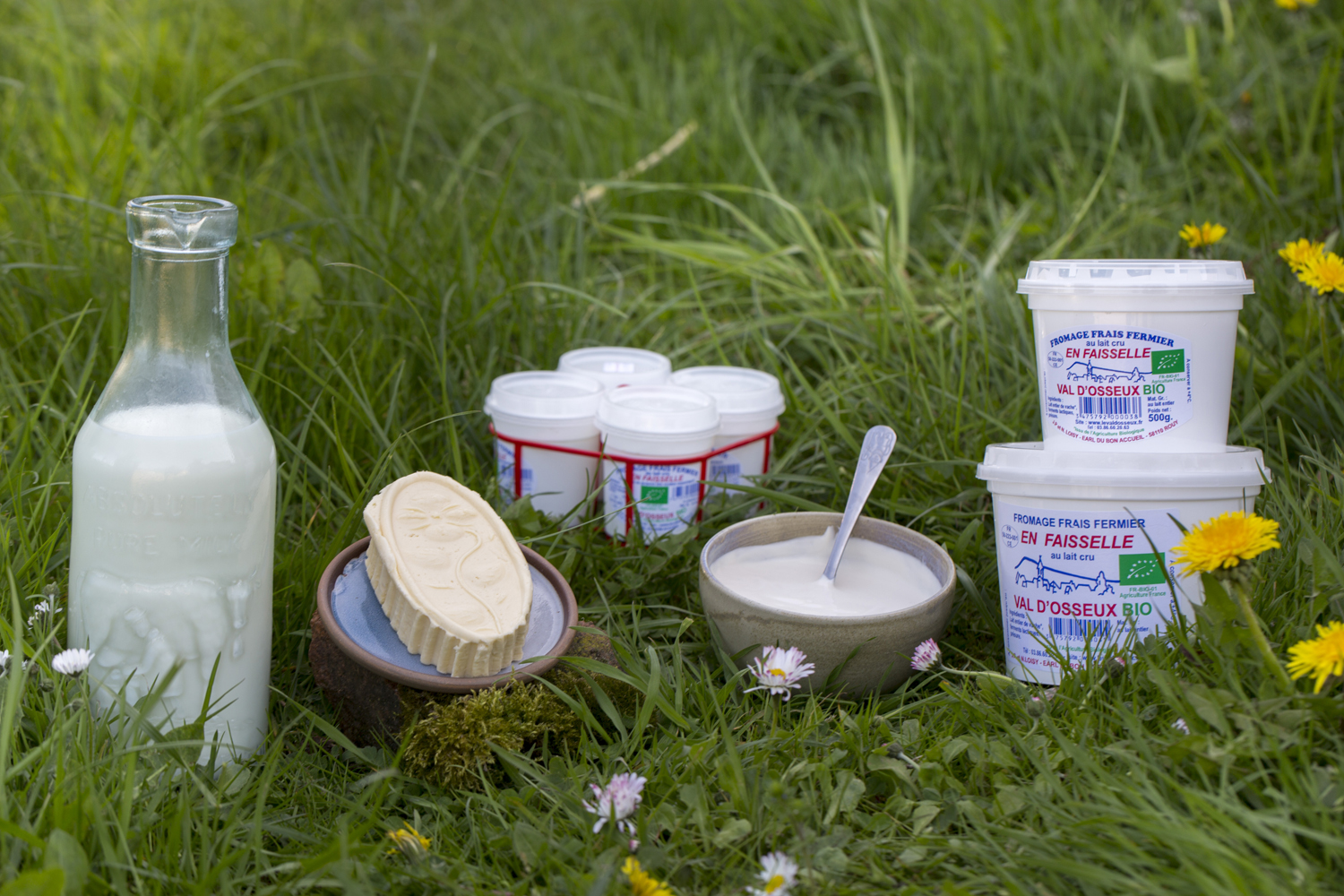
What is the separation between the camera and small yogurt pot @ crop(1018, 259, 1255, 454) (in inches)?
70.3

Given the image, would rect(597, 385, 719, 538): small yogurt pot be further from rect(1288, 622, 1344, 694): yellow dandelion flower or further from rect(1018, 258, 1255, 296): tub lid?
rect(1288, 622, 1344, 694): yellow dandelion flower

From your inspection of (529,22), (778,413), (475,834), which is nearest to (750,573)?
(778,413)

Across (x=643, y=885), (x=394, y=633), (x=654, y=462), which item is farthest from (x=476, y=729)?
(x=654, y=462)

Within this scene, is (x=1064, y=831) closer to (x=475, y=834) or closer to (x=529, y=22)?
(x=475, y=834)

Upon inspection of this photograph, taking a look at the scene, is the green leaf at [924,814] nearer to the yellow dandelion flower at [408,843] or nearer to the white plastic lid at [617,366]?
the yellow dandelion flower at [408,843]

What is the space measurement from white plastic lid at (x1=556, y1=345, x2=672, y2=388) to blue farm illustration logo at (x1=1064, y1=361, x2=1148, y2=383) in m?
0.92

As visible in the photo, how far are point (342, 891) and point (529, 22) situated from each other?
152 inches

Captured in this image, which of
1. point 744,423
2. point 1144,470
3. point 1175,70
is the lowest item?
point 744,423

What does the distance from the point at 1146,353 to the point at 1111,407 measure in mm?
101

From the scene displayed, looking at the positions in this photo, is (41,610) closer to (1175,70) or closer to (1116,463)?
(1116,463)

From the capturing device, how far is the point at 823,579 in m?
1.90

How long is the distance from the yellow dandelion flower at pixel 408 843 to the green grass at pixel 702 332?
37mm

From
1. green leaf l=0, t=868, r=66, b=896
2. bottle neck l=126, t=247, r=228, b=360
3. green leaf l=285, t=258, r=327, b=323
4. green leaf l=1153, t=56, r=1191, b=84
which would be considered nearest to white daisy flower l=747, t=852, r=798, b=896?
green leaf l=0, t=868, r=66, b=896

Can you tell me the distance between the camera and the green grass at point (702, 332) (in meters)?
1.37
